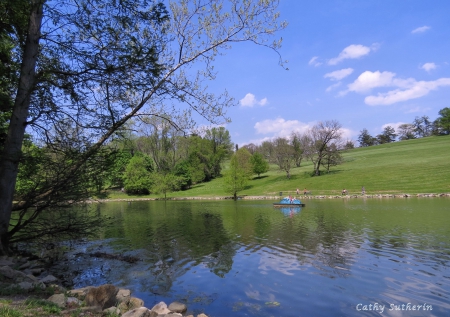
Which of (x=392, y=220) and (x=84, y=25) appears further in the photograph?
(x=392, y=220)

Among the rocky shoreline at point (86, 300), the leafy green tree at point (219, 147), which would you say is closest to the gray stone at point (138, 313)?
the rocky shoreline at point (86, 300)

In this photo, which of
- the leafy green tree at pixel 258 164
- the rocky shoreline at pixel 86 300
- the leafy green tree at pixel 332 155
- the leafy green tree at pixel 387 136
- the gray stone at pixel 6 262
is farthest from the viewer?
the leafy green tree at pixel 387 136

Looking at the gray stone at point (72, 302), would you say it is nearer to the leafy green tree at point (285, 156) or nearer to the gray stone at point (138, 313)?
the gray stone at point (138, 313)

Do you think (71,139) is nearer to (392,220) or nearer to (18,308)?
(18,308)

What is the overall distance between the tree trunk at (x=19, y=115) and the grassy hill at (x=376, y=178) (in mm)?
49964

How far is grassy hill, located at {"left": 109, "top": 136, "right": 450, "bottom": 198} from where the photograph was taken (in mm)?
49656

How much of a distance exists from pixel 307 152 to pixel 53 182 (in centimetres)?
6650

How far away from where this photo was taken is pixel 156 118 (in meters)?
11.2

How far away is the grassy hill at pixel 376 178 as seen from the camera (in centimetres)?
4966

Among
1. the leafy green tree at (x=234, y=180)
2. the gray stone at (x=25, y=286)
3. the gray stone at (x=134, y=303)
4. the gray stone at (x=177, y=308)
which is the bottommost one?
the gray stone at (x=177, y=308)

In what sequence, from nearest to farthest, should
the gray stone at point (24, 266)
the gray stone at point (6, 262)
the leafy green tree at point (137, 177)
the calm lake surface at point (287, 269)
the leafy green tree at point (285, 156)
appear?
1. the calm lake surface at point (287, 269)
2. the gray stone at point (6, 262)
3. the gray stone at point (24, 266)
4. the leafy green tree at point (137, 177)
5. the leafy green tree at point (285, 156)

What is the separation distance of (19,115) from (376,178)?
192 feet

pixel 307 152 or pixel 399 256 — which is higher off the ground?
pixel 307 152

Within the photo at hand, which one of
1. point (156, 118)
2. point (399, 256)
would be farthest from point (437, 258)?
point (156, 118)
